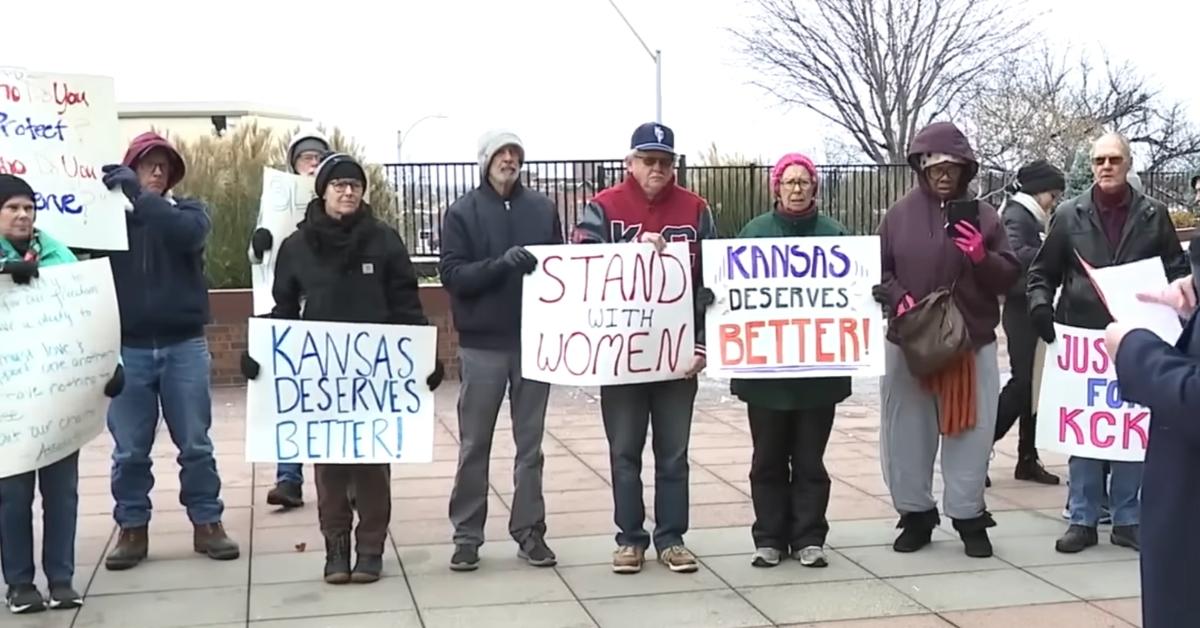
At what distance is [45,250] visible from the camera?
5035 millimetres

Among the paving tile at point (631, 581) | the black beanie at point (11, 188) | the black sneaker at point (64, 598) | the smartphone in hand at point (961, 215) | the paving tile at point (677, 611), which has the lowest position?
the paving tile at point (677, 611)

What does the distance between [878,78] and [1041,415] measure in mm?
25953

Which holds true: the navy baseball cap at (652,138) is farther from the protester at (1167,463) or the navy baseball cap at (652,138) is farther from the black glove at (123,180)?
the protester at (1167,463)

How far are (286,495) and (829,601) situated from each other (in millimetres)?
3173

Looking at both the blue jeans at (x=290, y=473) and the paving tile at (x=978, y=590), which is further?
the blue jeans at (x=290, y=473)

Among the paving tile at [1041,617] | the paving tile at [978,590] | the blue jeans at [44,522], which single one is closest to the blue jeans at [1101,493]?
the paving tile at [978,590]

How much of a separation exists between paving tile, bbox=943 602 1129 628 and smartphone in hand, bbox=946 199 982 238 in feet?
5.35

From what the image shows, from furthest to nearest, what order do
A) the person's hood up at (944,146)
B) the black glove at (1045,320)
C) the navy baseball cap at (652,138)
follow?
the black glove at (1045,320), the person's hood up at (944,146), the navy baseball cap at (652,138)

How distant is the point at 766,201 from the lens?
58.0 ft

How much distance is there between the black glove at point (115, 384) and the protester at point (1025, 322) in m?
4.83

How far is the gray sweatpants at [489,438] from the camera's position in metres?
5.57

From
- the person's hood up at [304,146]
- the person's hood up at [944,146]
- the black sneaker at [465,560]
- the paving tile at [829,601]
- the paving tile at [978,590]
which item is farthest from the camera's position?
the person's hood up at [304,146]

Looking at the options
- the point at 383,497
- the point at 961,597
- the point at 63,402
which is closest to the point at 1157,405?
Result: the point at 961,597

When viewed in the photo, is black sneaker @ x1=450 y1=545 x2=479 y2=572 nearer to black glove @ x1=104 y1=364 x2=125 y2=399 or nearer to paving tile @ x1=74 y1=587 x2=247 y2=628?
paving tile @ x1=74 y1=587 x2=247 y2=628
